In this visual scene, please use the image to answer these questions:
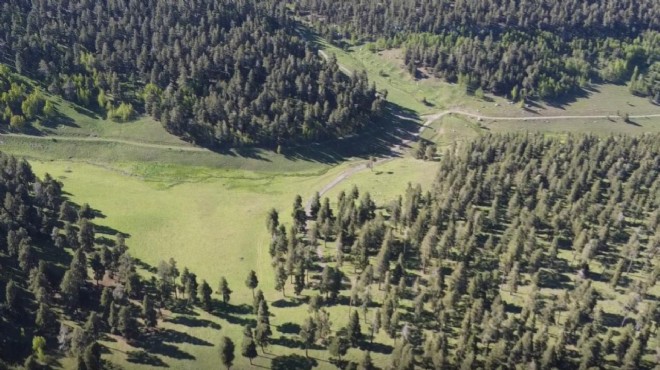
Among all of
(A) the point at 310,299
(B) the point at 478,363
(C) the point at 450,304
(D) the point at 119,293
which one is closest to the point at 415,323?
(C) the point at 450,304

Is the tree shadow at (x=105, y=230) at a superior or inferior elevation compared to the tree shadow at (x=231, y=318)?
superior

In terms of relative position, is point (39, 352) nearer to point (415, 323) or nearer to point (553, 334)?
point (415, 323)

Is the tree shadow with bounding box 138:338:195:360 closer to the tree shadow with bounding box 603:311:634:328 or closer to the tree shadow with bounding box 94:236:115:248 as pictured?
the tree shadow with bounding box 94:236:115:248

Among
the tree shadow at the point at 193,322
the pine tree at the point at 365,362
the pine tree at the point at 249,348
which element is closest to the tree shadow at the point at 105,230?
the tree shadow at the point at 193,322

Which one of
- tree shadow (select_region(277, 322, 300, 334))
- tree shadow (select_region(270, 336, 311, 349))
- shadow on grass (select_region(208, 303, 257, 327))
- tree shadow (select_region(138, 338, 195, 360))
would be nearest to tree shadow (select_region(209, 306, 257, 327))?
shadow on grass (select_region(208, 303, 257, 327))

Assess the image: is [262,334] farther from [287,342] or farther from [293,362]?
[293,362]

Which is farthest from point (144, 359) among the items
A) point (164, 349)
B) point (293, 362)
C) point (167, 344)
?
point (293, 362)

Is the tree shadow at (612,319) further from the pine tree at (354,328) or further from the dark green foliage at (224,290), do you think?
the dark green foliage at (224,290)
